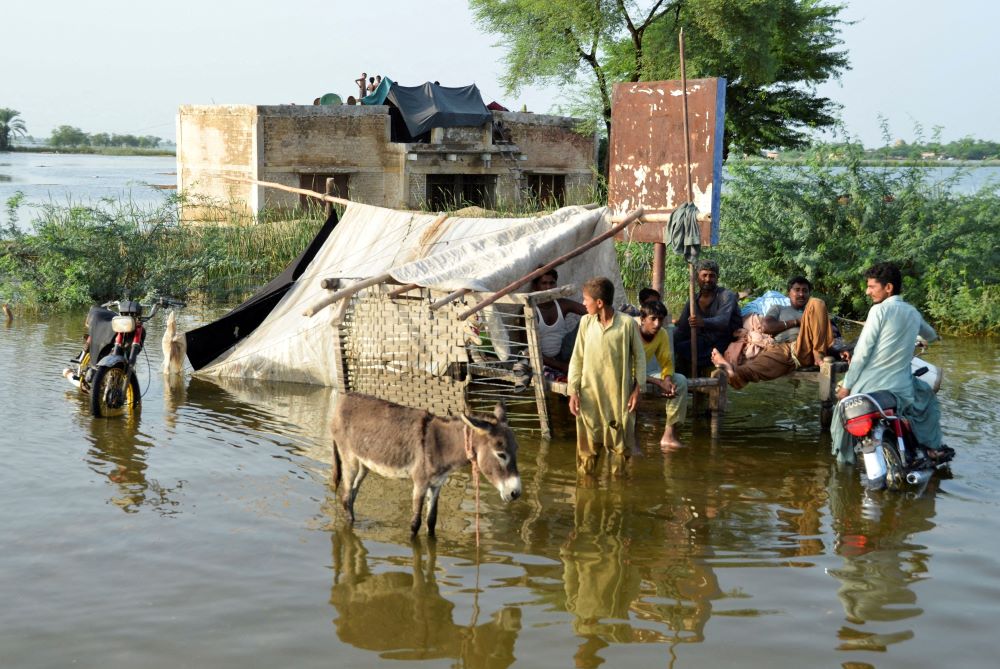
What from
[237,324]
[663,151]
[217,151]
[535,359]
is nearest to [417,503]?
[535,359]

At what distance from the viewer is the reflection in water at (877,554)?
5.19m

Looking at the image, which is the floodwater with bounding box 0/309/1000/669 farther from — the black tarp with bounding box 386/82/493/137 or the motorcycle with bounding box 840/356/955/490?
the black tarp with bounding box 386/82/493/137

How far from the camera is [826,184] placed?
1443 centimetres

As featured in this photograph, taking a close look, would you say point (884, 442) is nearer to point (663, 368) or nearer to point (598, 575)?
point (663, 368)

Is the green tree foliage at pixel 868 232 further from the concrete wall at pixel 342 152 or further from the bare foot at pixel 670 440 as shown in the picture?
the concrete wall at pixel 342 152

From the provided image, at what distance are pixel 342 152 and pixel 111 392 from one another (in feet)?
52.4

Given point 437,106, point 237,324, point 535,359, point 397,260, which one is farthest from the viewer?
point 437,106

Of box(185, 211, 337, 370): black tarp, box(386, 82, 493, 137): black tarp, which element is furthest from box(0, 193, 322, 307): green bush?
box(386, 82, 493, 137): black tarp

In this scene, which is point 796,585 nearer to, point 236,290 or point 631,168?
point 631,168

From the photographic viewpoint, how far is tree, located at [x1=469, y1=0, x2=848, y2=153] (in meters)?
24.2

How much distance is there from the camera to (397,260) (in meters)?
10.3

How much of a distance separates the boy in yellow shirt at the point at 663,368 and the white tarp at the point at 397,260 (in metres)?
1.27

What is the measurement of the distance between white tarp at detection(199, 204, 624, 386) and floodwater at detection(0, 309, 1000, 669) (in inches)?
62.0

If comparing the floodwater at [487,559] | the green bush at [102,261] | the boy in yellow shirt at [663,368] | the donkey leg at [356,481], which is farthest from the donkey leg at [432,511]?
the green bush at [102,261]
